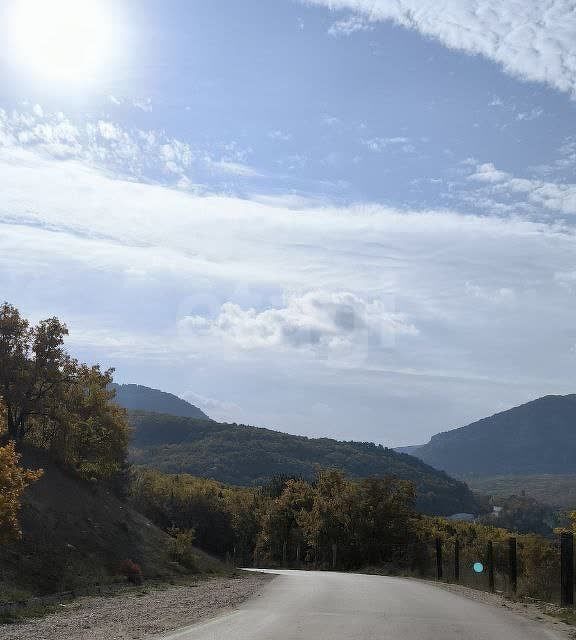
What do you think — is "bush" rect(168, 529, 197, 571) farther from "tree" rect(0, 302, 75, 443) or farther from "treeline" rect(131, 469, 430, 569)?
"tree" rect(0, 302, 75, 443)

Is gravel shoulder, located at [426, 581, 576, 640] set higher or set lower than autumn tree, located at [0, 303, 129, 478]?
lower

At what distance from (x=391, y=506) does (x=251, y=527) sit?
29588mm

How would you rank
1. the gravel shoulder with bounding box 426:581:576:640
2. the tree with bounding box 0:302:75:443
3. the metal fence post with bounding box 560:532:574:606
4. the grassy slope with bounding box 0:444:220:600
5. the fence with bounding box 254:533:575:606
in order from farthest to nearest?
the tree with bounding box 0:302:75:443 → the grassy slope with bounding box 0:444:220:600 → the fence with bounding box 254:533:575:606 → the metal fence post with bounding box 560:532:574:606 → the gravel shoulder with bounding box 426:581:576:640

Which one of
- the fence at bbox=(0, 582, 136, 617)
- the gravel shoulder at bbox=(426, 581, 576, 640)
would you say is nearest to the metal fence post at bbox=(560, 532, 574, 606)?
the gravel shoulder at bbox=(426, 581, 576, 640)

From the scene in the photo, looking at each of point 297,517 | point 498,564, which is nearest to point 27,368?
point 498,564

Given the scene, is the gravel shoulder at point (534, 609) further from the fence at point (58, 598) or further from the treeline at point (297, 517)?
the treeline at point (297, 517)

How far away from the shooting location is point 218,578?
31.0 m

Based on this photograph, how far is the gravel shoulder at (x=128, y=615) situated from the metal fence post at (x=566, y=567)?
7.88 meters

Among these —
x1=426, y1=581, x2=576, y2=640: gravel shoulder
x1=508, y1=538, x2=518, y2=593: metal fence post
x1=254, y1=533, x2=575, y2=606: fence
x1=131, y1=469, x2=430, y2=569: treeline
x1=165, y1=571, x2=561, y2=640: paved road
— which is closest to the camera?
x1=165, y1=571, x2=561, y2=640: paved road

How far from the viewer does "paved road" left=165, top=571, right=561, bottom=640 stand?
11.9m

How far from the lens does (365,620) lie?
44.8 feet

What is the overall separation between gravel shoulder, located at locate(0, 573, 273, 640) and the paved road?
2.72 feet

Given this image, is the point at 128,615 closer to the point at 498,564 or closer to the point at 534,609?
the point at 534,609

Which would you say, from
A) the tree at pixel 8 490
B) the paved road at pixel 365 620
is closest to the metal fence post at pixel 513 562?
the paved road at pixel 365 620
